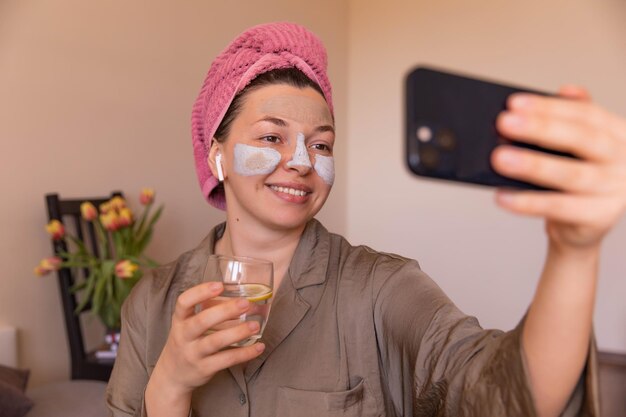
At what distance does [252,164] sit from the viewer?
3.49 ft

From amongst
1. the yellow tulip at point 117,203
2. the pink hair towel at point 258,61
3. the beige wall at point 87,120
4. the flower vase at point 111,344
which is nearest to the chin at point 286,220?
the pink hair towel at point 258,61

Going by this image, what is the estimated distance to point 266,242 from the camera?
1.11 m

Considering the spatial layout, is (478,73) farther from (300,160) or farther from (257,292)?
(257,292)

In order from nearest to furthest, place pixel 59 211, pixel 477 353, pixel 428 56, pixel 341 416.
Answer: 1. pixel 477 353
2. pixel 341 416
3. pixel 59 211
4. pixel 428 56

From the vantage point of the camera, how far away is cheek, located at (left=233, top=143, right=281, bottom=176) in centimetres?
105

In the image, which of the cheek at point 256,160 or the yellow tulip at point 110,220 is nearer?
the cheek at point 256,160

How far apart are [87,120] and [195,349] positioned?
1.50m

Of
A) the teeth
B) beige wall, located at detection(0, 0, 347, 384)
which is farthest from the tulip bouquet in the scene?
the teeth

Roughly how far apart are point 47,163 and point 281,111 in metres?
1.21

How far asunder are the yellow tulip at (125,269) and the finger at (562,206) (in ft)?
4.97

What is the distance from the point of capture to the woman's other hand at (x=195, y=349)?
0.77m

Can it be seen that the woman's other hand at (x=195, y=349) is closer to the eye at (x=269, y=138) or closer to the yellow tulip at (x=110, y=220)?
the eye at (x=269, y=138)

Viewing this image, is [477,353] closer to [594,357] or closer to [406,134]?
[594,357]

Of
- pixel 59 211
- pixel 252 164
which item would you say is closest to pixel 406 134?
pixel 252 164
